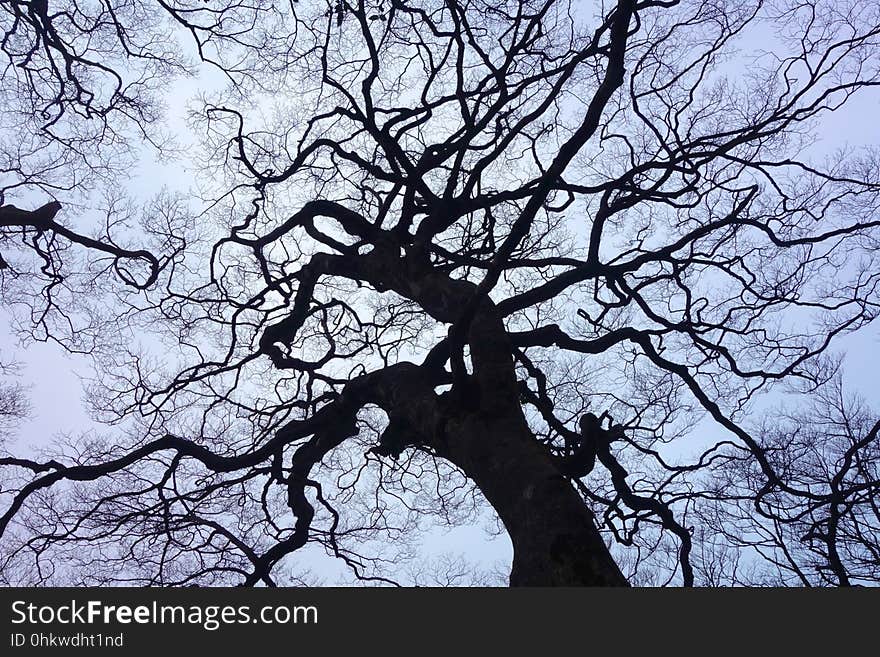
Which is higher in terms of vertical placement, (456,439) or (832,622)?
(456,439)

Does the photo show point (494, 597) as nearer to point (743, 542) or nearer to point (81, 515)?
point (743, 542)

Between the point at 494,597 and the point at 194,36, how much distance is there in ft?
16.3

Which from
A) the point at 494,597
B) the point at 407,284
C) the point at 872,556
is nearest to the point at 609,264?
the point at 407,284

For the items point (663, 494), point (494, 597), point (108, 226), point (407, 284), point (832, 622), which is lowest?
point (832, 622)

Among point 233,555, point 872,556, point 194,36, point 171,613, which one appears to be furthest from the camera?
point 233,555

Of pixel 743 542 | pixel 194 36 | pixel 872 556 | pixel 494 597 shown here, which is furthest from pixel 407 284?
pixel 872 556

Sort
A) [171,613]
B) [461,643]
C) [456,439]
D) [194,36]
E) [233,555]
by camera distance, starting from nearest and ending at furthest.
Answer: [461,643], [171,613], [456,439], [194,36], [233,555]

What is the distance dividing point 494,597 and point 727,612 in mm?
915

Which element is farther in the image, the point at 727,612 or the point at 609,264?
the point at 609,264

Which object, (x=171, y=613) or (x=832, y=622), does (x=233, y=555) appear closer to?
(x=171, y=613)

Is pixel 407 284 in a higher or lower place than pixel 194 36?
lower

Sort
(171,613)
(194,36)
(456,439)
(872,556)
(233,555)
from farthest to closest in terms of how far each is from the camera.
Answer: (233,555) < (194,36) < (872,556) < (456,439) < (171,613)

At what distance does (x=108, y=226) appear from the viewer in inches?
215

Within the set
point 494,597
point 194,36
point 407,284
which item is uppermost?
point 194,36
